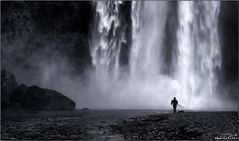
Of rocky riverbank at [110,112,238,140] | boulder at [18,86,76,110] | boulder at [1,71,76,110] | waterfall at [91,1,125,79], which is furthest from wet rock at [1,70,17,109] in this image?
rocky riverbank at [110,112,238,140]

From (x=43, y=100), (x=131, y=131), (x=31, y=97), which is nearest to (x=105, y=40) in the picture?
(x=43, y=100)

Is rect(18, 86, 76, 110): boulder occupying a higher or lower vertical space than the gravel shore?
higher

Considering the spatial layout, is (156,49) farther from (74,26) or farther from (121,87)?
(74,26)

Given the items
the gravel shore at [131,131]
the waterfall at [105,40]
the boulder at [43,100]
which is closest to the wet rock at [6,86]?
the boulder at [43,100]

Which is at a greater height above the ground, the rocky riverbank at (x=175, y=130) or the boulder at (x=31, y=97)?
the boulder at (x=31, y=97)

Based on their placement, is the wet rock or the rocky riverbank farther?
the wet rock

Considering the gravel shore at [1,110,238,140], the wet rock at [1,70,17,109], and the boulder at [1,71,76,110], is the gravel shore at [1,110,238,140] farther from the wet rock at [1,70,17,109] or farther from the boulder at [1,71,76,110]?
the wet rock at [1,70,17,109]

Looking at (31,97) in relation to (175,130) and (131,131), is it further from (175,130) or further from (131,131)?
(175,130)

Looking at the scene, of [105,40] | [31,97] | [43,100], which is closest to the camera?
[31,97]

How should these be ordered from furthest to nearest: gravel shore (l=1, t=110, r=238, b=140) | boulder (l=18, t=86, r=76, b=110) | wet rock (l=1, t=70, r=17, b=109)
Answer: boulder (l=18, t=86, r=76, b=110) < wet rock (l=1, t=70, r=17, b=109) < gravel shore (l=1, t=110, r=238, b=140)

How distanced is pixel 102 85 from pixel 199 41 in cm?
2307

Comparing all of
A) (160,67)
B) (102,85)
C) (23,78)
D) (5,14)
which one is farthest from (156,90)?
(5,14)

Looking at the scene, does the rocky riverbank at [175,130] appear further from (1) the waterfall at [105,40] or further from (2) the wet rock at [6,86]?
(1) the waterfall at [105,40]

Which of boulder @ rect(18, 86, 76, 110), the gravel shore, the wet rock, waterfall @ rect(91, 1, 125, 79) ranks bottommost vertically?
the gravel shore
